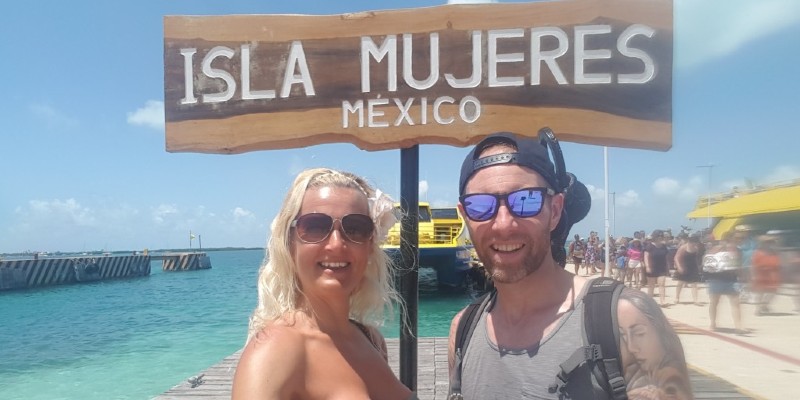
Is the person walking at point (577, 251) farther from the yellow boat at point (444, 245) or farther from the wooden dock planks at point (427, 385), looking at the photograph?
the wooden dock planks at point (427, 385)

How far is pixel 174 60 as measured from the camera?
8.64 ft

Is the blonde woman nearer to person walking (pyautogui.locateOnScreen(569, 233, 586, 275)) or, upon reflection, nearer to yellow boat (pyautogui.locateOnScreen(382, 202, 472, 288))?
yellow boat (pyautogui.locateOnScreen(382, 202, 472, 288))

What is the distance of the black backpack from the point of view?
4.69 feet

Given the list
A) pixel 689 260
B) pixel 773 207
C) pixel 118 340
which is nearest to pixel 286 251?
pixel 773 207

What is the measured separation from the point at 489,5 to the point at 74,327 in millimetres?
26116

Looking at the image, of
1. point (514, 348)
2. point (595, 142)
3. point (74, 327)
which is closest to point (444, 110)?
point (595, 142)

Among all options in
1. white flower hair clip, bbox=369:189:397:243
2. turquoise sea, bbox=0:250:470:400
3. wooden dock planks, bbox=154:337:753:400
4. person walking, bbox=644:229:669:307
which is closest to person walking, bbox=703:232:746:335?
person walking, bbox=644:229:669:307

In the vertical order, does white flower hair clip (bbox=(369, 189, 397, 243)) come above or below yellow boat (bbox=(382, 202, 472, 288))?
above

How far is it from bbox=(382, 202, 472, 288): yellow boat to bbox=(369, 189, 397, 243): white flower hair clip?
16067 mm

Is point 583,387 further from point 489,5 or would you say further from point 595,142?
point 489,5

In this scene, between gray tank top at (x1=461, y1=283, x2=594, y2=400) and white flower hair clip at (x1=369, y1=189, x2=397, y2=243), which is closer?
gray tank top at (x1=461, y1=283, x2=594, y2=400)

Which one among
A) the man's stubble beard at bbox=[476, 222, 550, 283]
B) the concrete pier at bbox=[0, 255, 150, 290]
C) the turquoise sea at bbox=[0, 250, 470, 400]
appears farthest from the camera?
the concrete pier at bbox=[0, 255, 150, 290]

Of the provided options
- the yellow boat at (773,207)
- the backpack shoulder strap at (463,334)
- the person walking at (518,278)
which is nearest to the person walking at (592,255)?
the yellow boat at (773,207)

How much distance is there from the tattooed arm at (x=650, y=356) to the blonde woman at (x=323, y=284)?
0.87 metres
